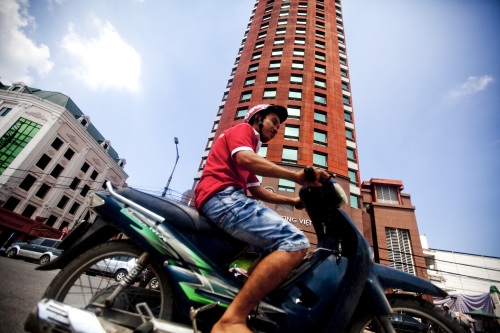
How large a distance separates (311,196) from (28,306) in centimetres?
309

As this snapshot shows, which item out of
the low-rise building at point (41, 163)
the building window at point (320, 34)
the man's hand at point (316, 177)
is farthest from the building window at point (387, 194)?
the low-rise building at point (41, 163)

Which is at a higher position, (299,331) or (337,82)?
(337,82)

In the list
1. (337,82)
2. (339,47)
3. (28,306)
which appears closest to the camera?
(28,306)

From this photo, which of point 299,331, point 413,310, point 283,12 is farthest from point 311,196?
point 283,12

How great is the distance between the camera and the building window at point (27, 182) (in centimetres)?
2277

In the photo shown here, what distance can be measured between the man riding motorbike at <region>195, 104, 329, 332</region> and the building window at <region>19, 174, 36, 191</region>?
1264 inches

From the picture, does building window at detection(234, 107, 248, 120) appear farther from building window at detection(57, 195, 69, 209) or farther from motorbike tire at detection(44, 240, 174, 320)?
building window at detection(57, 195, 69, 209)

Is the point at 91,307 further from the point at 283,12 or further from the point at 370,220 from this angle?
the point at 283,12

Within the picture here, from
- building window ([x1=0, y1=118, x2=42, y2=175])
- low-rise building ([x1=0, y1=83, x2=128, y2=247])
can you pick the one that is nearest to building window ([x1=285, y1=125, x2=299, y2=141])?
low-rise building ([x1=0, y1=83, x2=128, y2=247])

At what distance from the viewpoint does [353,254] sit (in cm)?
157

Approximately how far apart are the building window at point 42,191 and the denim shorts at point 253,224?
109 ft

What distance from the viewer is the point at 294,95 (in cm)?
2131

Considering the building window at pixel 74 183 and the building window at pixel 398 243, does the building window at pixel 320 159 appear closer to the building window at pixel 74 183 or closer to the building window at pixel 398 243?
the building window at pixel 398 243

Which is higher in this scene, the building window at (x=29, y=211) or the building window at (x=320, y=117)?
the building window at (x=320, y=117)
